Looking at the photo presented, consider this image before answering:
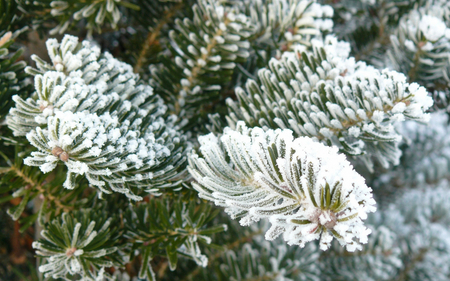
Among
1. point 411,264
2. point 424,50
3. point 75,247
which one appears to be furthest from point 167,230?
point 411,264

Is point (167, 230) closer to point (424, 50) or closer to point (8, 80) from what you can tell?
point (8, 80)

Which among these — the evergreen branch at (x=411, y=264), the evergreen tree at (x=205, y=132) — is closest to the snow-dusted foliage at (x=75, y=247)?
the evergreen tree at (x=205, y=132)

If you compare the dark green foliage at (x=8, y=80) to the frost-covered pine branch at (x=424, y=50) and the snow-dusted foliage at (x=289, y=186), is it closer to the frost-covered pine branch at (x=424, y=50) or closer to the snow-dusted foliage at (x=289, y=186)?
the snow-dusted foliage at (x=289, y=186)

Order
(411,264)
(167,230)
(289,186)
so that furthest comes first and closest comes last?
1. (411,264)
2. (167,230)
3. (289,186)

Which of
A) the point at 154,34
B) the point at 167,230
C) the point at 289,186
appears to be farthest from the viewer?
the point at 154,34

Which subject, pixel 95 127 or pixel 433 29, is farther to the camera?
pixel 433 29

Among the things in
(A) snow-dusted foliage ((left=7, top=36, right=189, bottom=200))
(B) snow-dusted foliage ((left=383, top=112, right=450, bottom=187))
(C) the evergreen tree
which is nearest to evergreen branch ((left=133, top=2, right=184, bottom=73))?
(C) the evergreen tree
